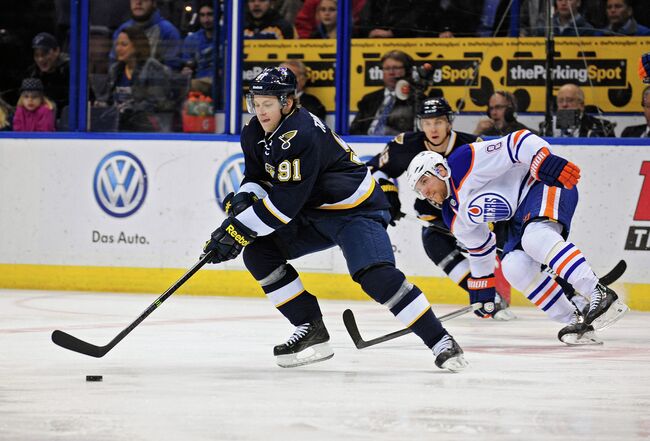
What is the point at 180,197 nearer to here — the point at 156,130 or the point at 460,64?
the point at 156,130

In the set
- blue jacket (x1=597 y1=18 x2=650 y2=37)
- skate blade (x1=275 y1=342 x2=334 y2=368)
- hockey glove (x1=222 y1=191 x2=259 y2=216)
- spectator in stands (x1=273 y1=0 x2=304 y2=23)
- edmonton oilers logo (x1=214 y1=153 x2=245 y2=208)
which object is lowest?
skate blade (x1=275 y1=342 x2=334 y2=368)

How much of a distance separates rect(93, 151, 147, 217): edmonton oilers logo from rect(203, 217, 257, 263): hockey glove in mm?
3530

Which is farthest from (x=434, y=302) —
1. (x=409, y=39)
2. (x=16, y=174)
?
(x=16, y=174)

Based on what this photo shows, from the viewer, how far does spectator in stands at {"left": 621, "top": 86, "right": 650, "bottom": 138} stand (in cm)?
667

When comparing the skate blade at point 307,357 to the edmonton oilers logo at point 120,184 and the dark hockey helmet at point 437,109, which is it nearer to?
the dark hockey helmet at point 437,109

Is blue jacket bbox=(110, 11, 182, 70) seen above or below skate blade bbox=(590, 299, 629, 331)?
above

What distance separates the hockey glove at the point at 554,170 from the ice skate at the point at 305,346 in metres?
1.03

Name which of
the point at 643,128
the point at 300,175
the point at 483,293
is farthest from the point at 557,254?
the point at 643,128

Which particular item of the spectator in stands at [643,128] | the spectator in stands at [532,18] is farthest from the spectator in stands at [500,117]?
the spectator in stands at [643,128]

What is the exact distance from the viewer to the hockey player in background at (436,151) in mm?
5633

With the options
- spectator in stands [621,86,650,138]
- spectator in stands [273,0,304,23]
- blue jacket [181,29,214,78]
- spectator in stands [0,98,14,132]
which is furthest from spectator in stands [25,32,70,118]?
spectator in stands [621,86,650,138]

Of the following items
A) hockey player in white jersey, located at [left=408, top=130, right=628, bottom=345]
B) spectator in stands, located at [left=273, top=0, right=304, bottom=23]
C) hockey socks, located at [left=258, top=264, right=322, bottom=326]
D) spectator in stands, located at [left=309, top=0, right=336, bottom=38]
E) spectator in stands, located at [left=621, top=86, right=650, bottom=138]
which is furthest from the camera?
spectator in stands, located at [left=273, top=0, right=304, bottom=23]

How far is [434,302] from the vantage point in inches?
270

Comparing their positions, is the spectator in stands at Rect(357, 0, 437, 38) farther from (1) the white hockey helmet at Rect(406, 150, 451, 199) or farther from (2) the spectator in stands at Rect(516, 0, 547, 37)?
(1) the white hockey helmet at Rect(406, 150, 451, 199)
